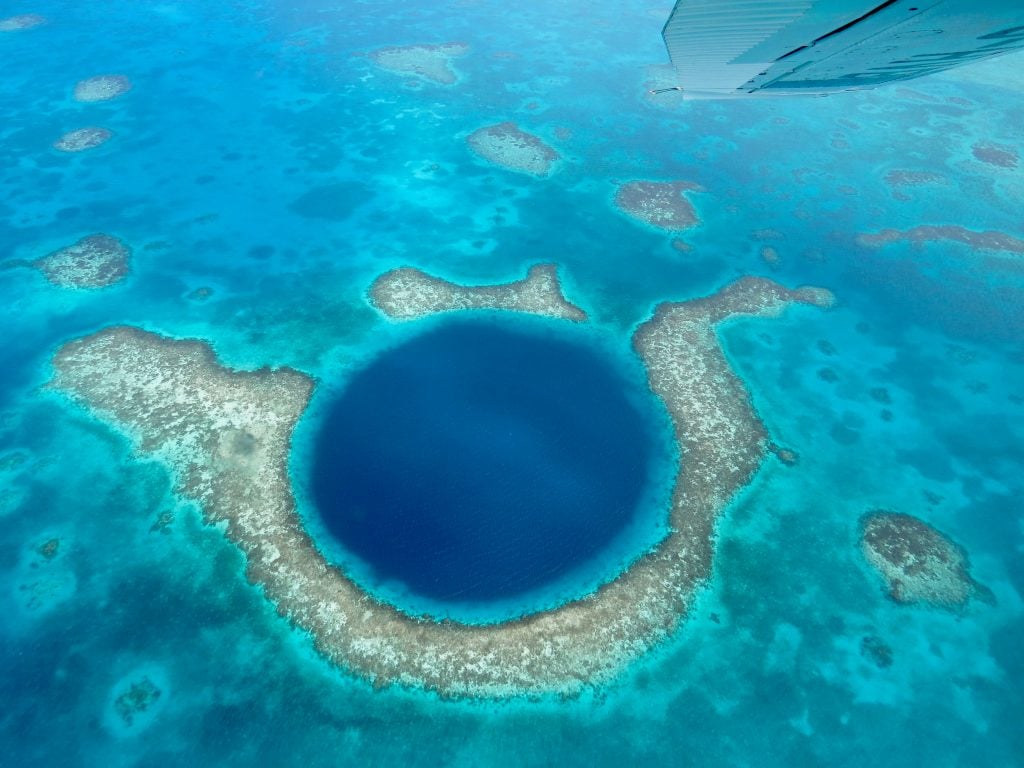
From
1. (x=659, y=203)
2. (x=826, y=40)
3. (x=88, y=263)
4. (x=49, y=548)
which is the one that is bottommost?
(x=49, y=548)

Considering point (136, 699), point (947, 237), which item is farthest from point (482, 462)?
point (947, 237)

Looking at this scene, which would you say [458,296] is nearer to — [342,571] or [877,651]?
[342,571]

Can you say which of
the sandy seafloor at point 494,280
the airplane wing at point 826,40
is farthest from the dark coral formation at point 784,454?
the airplane wing at point 826,40

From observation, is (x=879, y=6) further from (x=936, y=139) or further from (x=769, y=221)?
(x=936, y=139)

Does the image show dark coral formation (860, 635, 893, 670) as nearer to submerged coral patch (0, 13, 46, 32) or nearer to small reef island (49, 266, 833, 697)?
small reef island (49, 266, 833, 697)

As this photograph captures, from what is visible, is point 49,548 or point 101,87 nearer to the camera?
point 49,548

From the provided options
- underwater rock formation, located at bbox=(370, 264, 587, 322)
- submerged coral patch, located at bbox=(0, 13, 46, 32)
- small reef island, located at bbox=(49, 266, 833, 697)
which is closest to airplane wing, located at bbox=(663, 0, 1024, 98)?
underwater rock formation, located at bbox=(370, 264, 587, 322)

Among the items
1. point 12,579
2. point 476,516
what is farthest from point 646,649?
point 12,579
